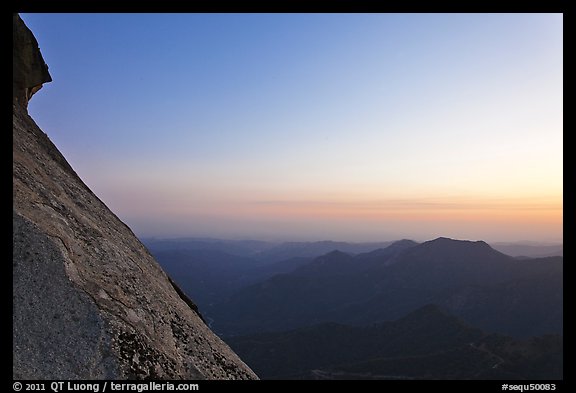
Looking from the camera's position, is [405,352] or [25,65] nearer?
[25,65]

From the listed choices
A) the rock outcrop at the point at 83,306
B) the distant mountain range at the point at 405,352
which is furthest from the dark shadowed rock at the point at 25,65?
the distant mountain range at the point at 405,352

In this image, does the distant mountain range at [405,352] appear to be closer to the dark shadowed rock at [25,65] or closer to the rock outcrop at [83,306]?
the rock outcrop at [83,306]

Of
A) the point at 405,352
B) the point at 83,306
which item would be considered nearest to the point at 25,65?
the point at 83,306

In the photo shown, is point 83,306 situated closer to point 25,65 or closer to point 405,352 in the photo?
point 25,65

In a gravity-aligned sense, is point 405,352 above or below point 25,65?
below
